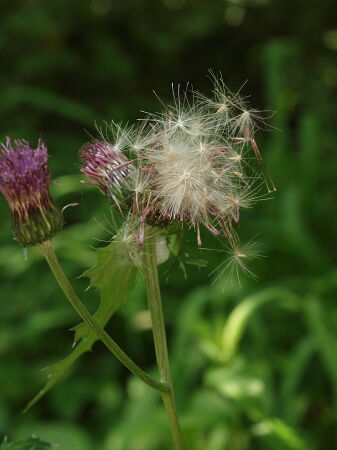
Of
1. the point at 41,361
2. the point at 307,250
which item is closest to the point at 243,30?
the point at 307,250

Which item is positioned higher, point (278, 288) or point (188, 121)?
point (188, 121)

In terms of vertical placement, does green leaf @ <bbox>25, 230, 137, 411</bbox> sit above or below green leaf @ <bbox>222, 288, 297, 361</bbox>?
above

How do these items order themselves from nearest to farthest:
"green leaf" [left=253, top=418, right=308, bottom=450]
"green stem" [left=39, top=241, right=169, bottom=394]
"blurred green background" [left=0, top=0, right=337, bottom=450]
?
"green stem" [left=39, top=241, right=169, bottom=394] → "green leaf" [left=253, top=418, right=308, bottom=450] → "blurred green background" [left=0, top=0, right=337, bottom=450]

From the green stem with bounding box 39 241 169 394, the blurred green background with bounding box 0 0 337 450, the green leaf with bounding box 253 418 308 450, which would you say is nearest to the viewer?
the green stem with bounding box 39 241 169 394

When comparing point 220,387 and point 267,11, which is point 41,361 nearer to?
point 220,387

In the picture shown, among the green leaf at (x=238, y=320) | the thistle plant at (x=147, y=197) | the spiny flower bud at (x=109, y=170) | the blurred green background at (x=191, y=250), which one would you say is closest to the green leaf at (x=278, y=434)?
the blurred green background at (x=191, y=250)

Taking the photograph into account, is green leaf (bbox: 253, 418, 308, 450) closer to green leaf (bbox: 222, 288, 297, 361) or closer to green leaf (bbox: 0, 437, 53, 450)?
green leaf (bbox: 222, 288, 297, 361)

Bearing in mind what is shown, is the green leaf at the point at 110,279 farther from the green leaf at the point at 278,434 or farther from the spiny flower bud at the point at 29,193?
the green leaf at the point at 278,434

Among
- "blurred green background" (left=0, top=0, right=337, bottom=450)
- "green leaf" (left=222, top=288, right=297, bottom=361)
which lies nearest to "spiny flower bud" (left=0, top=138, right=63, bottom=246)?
"blurred green background" (left=0, top=0, right=337, bottom=450)
